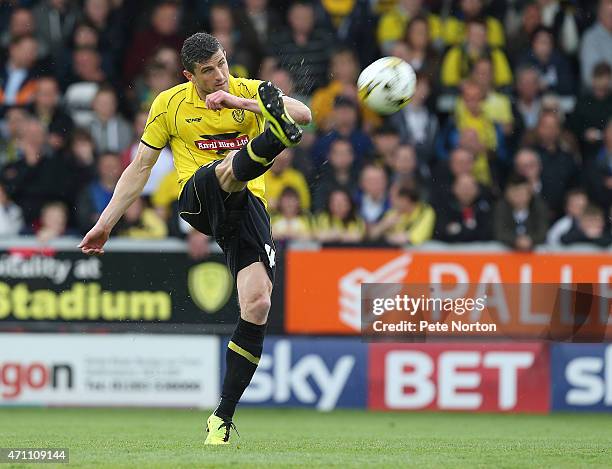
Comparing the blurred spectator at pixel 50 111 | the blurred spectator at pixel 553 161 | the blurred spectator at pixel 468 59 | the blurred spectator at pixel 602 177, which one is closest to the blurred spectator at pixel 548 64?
the blurred spectator at pixel 468 59

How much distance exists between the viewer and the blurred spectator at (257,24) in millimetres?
14923

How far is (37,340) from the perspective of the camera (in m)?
12.2

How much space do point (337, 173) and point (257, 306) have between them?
564 centimetres

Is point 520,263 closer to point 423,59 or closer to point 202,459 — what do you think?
point 423,59

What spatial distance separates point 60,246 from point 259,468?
6146 mm

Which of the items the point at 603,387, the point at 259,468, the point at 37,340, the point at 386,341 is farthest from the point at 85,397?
the point at 259,468

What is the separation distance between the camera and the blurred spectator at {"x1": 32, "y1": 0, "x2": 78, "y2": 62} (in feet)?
50.8

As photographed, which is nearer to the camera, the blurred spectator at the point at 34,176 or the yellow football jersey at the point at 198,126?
the yellow football jersey at the point at 198,126

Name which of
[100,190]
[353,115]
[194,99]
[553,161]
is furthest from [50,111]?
[194,99]

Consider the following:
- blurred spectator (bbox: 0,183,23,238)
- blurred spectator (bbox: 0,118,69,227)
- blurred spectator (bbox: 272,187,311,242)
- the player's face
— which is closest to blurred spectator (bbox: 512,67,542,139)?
blurred spectator (bbox: 272,187,311,242)

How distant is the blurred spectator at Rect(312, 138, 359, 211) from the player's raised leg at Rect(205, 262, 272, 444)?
16.8ft

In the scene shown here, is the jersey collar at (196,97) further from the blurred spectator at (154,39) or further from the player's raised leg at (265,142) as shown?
the blurred spectator at (154,39)

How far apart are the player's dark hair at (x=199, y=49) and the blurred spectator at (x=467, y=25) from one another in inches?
312

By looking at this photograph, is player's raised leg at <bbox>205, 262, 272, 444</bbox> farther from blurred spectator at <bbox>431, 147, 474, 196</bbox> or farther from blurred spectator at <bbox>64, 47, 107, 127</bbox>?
blurred spectator at <bbox>64, 47, 107, 127</bbox>
